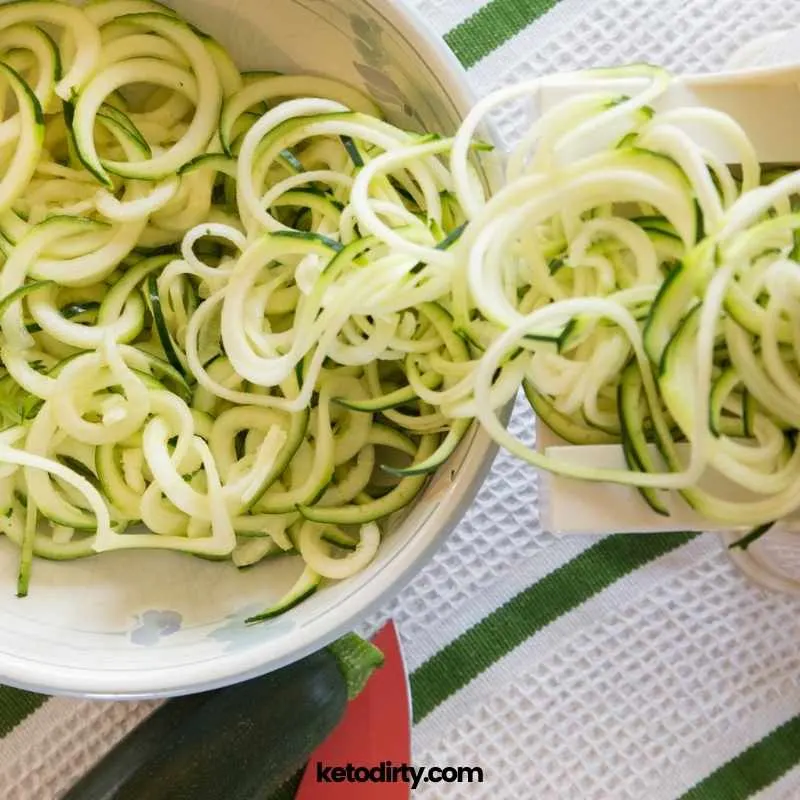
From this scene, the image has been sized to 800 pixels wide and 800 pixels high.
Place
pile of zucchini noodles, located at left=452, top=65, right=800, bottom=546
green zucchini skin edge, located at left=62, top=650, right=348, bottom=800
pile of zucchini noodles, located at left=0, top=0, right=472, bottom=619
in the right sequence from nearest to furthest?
pile of zucchini noodles, located at left=452, top=65, right=800, bottom=546 → pile of zucchini noodles, located at left=0, top=0, right=472, bottom=619 → green zucchini skin edge, located at left=62, top=650, right=348, bottom=800

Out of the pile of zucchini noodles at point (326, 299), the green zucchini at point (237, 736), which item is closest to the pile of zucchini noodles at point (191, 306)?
the pile of zucchini noodles at point (326, 299)

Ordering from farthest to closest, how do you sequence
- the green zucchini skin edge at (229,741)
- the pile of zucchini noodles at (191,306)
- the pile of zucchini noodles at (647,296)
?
the green zucchini skin edge at (229,741)
the pile of zucchini noodles at (191,306)
the pile of zucchini noodles at (647,296)

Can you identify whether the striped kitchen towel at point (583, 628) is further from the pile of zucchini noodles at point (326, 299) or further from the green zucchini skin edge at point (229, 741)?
the pile of zucchini noodles at point (326, 299)

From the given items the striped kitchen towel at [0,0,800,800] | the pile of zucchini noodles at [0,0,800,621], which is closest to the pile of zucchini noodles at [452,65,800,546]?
the pile of zucchini noodles at [0,0,800,621]

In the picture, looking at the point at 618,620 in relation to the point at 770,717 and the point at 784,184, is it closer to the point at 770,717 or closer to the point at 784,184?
the point at 770,717

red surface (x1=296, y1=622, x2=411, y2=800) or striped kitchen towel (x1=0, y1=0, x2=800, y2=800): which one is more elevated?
striped kitchen towel (x1=0, y1=0, x2=800, y2=800)

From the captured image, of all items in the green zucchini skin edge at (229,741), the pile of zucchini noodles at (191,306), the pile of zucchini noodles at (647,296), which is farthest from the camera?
the green zucchini skin edge at (229,741)

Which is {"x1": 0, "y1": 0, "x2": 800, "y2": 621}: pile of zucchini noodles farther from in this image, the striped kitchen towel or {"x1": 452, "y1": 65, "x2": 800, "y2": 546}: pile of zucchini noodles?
the striped kitchen towel

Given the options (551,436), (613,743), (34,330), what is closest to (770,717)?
(613,743)
